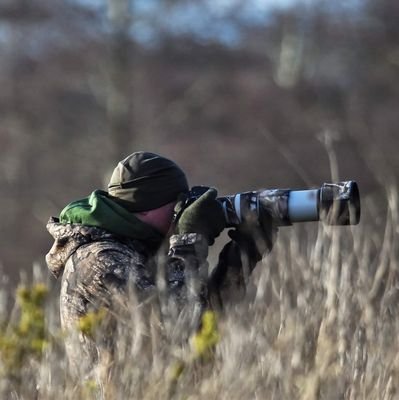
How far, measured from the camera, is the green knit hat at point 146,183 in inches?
199

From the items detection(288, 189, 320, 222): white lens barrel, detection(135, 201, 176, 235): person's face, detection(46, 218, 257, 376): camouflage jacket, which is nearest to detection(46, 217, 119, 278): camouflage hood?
detection(46, 218, 257, 376): camouflage jacket

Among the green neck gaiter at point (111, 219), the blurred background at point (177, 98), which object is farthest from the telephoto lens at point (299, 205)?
the blurred background at point (177, 98)

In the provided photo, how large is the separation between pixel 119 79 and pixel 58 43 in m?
2.41

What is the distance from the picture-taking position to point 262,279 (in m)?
5.08

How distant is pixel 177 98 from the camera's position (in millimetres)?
27234

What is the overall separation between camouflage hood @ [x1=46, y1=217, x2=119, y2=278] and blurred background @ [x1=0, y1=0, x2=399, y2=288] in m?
18.2

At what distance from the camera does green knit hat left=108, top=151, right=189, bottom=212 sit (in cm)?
504

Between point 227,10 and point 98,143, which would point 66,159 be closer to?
point 98,143

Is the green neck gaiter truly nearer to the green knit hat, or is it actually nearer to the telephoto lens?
the green knit hat

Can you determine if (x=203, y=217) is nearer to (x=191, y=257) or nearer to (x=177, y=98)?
(x=191, y=257)

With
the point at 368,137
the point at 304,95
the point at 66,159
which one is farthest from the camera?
the point at 304,95

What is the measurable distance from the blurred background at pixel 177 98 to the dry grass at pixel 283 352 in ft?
59.5

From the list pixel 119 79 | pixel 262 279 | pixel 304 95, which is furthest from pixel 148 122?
pixel 262 279

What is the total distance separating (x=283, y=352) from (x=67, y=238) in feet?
2.97
